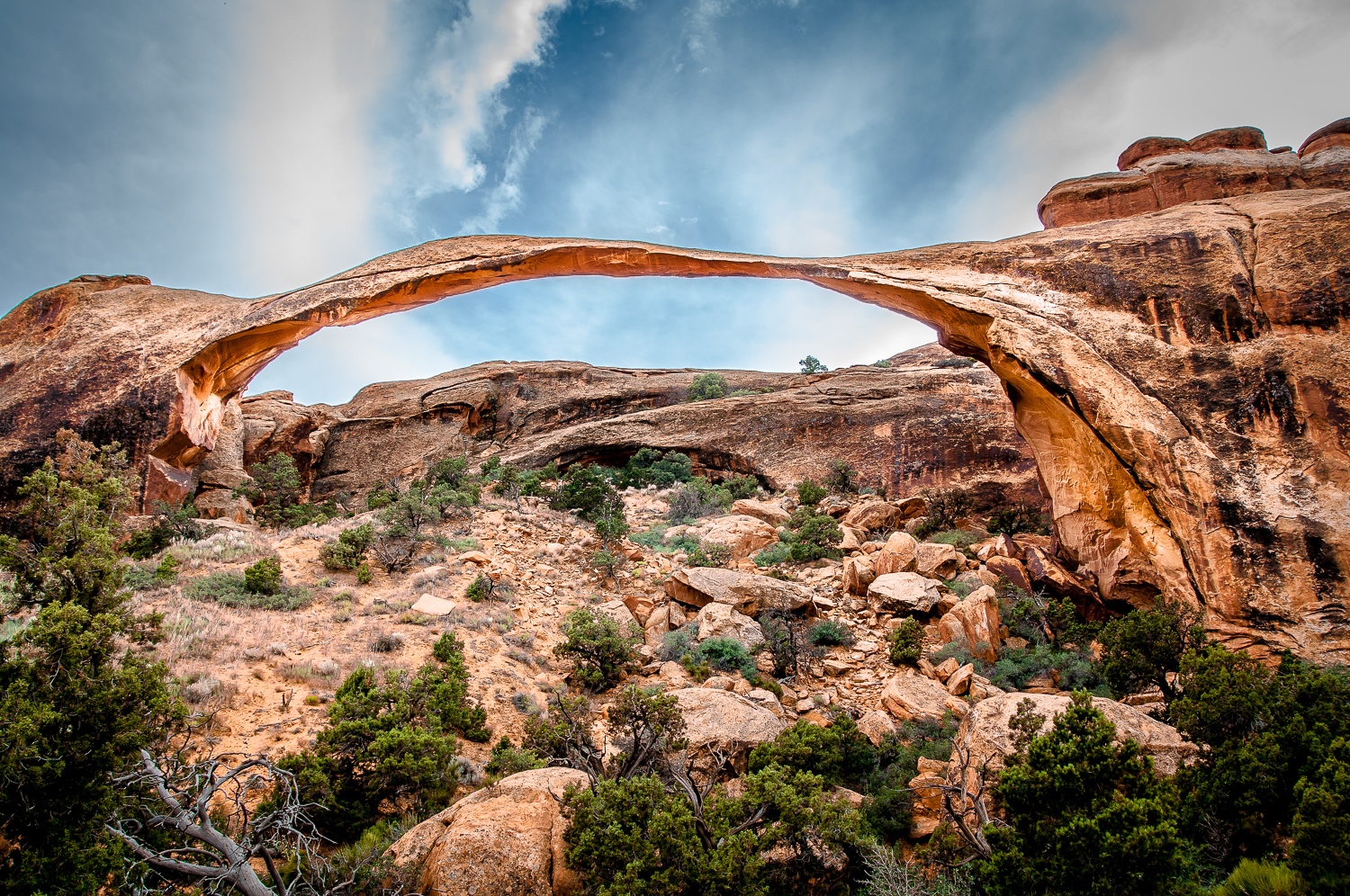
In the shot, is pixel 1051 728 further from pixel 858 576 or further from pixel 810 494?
pixel 810 494

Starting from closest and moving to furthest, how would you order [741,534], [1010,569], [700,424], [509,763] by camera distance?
[509,763]
[1010,569]
[741,534]
[700,424]

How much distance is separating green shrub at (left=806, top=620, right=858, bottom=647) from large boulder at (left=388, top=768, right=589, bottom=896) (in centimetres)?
487

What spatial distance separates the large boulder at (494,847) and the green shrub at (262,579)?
237 inches

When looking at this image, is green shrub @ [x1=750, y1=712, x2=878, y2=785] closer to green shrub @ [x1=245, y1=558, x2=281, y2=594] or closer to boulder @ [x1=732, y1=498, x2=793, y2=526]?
green shrub @ [x1=245, y1=558, x2=281, y2=594]

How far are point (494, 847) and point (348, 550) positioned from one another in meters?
7.79

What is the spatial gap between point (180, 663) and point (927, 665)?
8.57 meters

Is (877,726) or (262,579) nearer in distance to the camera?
(877,726)

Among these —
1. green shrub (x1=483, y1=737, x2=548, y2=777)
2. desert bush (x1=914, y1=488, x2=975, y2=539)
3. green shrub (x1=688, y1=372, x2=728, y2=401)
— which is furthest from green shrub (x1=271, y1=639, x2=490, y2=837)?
green shrub (x1=688, y1=372, x2=728, y2=401)

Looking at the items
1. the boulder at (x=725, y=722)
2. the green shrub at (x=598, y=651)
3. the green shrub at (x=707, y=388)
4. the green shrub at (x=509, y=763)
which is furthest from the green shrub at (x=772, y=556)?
the green shrub at (x=707, y=388)

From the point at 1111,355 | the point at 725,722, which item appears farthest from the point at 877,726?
the point at 1111,355

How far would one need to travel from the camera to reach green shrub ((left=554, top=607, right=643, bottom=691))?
290 inches

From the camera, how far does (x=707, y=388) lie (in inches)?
951

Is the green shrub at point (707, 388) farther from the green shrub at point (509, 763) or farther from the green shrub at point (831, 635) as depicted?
the green shrub at point (509, 763)

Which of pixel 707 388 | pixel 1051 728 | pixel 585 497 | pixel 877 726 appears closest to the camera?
pixel 1051 728
